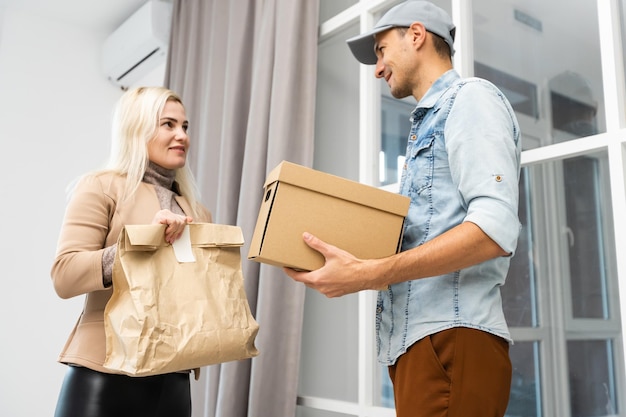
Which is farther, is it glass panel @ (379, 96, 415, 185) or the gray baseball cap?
glass panel @ (379, 96, 415, 185)

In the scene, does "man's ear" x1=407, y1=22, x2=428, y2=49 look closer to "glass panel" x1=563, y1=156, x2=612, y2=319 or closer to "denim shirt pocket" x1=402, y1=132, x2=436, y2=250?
"denim shirt pocket" x1=402, y1=132, x2=436, y2=250

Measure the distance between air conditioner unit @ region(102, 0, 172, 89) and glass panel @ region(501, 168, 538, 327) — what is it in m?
2.21

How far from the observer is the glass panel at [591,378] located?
3.91ft

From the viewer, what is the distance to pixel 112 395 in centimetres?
126

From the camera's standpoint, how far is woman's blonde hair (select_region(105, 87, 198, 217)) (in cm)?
144

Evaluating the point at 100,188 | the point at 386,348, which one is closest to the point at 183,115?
the point at 100,188

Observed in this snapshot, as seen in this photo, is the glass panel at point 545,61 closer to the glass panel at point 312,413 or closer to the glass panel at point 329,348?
the glass panel at point 329,348

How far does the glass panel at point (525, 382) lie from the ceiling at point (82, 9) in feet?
8.92

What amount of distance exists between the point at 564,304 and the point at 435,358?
1.74ft

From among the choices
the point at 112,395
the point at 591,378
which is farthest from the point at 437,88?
the point at 112,395

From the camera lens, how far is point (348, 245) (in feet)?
3.28

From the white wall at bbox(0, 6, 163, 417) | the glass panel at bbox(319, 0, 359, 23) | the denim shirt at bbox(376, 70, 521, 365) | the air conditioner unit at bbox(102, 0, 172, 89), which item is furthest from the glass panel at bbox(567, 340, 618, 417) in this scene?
the white wall at bbox(0, 6, 163, 417)

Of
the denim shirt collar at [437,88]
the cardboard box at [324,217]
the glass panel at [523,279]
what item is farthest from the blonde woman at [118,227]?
the glass panel at [523,279]

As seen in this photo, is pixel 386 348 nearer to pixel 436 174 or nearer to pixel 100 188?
pixel 436 174
